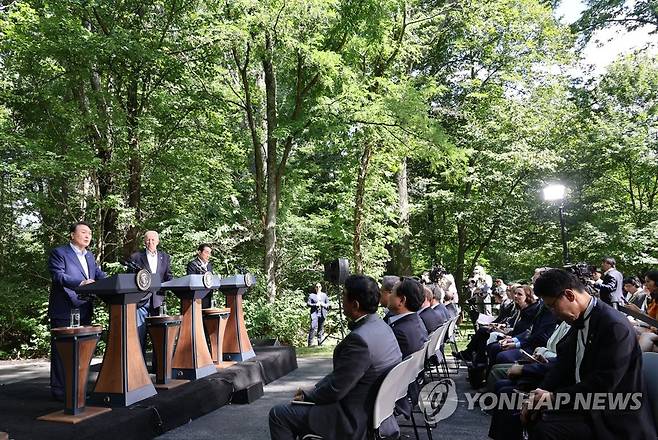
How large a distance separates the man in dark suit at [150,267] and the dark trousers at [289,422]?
2.73m

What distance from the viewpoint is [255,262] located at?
449 inches

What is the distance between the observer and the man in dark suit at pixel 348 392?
2369 millimetres

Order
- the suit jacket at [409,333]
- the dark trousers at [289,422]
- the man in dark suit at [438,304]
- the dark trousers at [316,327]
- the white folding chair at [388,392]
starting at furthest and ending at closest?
1. the dark trousers at [316,327]
2. the man in dark suit at [438,304]
3. the suit jacket at [409,333]
4. the dark trousers at [289,422]
5. the white folding chair at [388,392]

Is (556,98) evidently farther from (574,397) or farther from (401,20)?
(574,397)

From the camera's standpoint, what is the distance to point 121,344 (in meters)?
3.77

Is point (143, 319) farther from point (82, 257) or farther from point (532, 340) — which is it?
point (532, 340)

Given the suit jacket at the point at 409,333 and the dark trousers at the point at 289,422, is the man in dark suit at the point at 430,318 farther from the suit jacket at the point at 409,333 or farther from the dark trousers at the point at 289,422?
the dark trousers at the point at 289,422

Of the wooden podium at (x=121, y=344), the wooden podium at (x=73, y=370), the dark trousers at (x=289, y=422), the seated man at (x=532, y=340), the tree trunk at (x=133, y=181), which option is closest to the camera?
the dark trousers at (x=289, y=422)

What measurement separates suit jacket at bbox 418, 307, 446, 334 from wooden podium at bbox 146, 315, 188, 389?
7.54ft

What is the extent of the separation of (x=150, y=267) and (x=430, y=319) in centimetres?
282

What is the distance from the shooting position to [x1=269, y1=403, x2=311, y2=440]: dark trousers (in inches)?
98.0

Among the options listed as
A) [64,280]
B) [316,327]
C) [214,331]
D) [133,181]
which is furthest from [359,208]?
[64,280]

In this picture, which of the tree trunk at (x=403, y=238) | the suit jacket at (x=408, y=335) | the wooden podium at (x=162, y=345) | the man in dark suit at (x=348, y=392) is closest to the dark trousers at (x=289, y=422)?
the man in dark suit at (x=348, y=392)

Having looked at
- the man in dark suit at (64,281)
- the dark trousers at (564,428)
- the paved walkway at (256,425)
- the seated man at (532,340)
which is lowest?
the paved walkway at (256,425)
